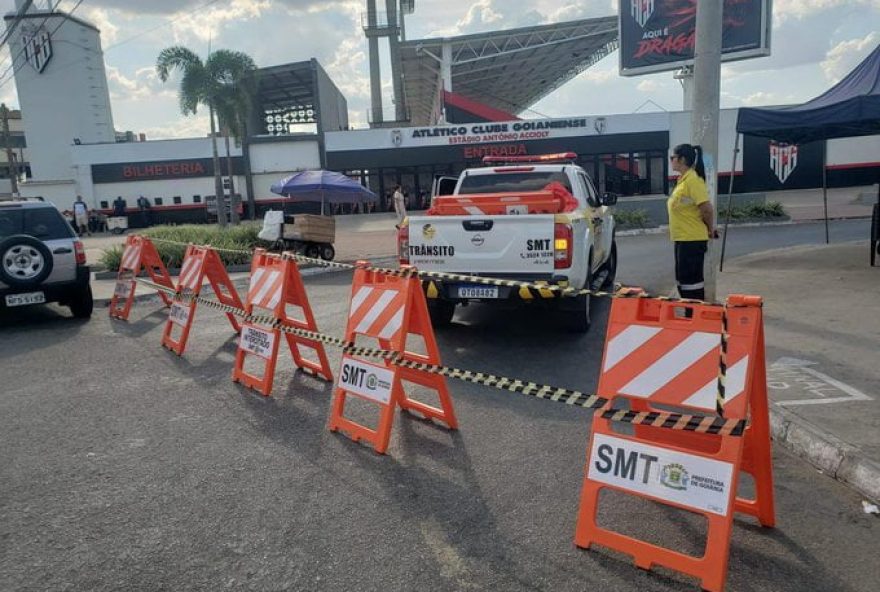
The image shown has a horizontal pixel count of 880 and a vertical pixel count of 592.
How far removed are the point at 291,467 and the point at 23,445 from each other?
86.6 inches

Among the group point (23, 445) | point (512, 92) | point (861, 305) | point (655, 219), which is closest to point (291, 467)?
point (23, 445)

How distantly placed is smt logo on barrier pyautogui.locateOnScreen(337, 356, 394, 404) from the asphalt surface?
1.26 ft

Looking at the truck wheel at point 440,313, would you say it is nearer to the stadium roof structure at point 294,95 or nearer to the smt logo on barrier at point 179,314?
the smt logo on barrier at point 179,314

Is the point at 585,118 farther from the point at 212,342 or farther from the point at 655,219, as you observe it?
the point at 212,342

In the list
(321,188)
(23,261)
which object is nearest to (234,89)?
(321,188)

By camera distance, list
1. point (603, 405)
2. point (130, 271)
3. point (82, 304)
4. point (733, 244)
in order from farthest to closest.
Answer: point (733, 244) < point (130, 271) < point (82, 304) < point (603, 405)

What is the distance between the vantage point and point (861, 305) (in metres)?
7.83

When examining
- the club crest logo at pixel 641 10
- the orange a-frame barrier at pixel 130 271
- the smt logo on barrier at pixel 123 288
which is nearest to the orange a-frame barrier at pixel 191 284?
the orange a-frame barrier at pixel 130 271

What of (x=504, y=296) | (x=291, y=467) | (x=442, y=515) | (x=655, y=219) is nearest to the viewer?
(x=442, y=515)

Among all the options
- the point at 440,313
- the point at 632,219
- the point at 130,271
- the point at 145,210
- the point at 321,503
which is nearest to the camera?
the point at 321,503

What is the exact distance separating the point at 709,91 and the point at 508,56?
1444 inches

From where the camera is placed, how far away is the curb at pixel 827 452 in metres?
3.70

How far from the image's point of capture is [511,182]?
904 cm

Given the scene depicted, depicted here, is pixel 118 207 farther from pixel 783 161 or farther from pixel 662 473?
pixel 662 473
